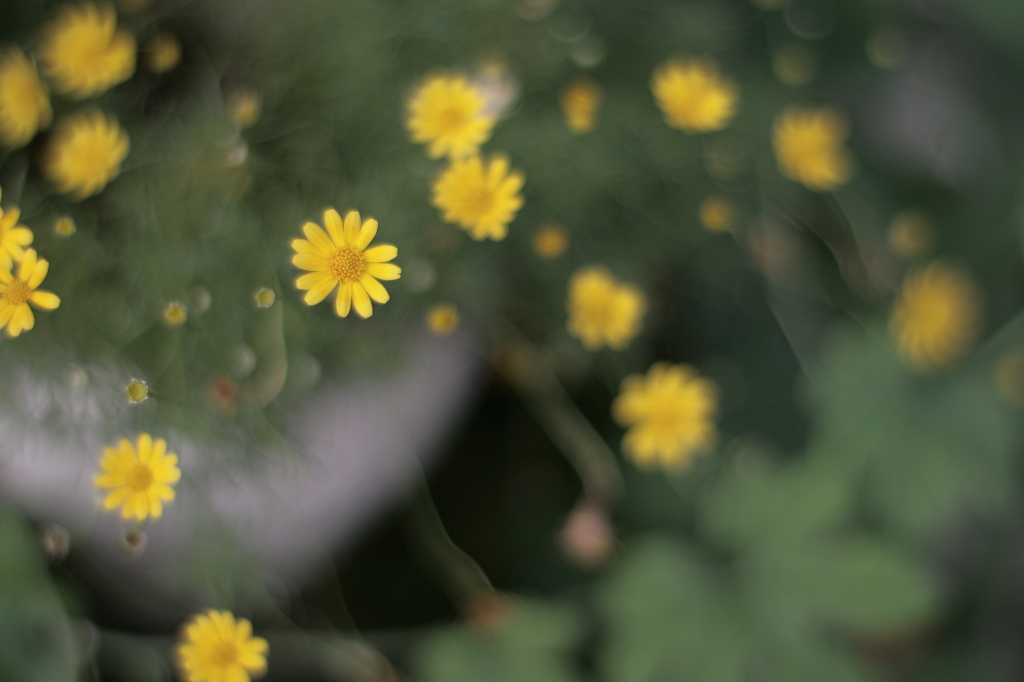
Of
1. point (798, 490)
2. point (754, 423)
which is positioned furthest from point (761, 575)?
point (754, 423)

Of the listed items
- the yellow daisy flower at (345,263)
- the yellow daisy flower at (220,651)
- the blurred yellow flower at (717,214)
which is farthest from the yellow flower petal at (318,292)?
the blurred yellow flower at (717,214)

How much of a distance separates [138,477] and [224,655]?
14cm

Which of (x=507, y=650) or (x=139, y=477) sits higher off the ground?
(x=139, y=477)

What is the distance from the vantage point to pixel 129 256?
0.59 meters

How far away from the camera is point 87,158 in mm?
583

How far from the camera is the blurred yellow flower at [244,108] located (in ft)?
1.88

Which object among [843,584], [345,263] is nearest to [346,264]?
[345,263]

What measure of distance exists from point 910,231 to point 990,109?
19.1 inches

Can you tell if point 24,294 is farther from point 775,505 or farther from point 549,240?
point 775,505

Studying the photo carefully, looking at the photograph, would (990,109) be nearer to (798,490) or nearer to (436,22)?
(798,490)

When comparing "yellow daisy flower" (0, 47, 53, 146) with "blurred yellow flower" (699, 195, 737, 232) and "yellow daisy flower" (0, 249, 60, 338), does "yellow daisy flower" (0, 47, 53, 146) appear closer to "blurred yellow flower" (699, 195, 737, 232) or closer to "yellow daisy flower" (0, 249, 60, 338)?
"yellow daisy flower" (0, 249, 60, 338)

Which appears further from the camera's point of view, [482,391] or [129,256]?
[482,391]

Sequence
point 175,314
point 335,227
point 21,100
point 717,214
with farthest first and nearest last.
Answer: point 717,214, point 21,100, point 175,314, point 335,227

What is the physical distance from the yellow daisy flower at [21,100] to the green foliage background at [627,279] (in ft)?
0.16
